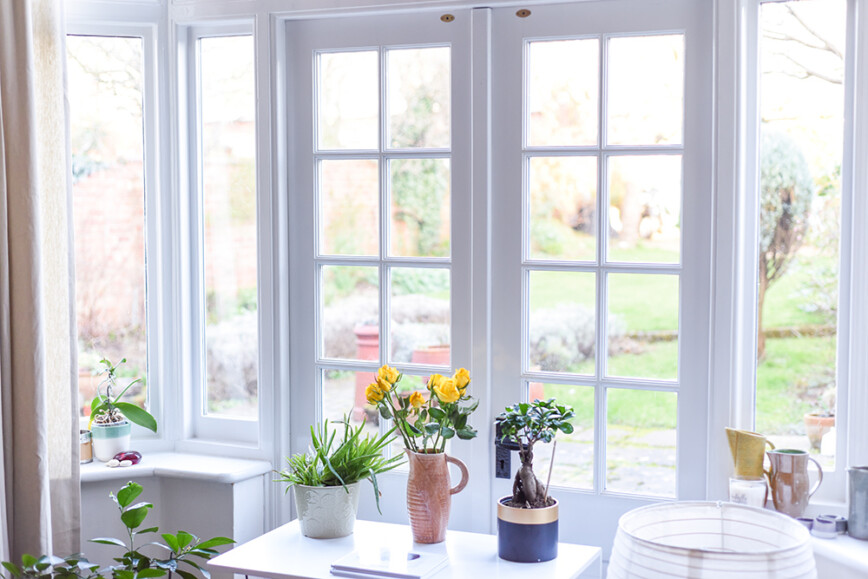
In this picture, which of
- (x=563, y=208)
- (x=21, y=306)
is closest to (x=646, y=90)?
(x=563, y=208)

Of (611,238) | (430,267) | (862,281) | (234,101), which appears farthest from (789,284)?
(234,101)

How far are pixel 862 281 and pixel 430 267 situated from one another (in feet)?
3.81

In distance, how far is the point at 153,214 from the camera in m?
3.06

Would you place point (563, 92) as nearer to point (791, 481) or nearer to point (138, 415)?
point (791, 481)

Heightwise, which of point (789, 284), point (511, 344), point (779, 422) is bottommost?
point (779, 422)

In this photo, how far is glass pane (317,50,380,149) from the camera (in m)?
2.91

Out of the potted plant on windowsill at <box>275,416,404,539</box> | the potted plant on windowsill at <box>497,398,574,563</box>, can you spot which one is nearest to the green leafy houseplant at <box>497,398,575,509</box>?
the potted plant on windowsill at <box>497,398,574,563</box>

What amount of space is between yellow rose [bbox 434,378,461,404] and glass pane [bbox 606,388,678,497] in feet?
1.80

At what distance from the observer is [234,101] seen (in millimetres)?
3025

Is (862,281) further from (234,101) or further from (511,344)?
(234,101)

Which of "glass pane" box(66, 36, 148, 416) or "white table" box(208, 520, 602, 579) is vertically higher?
"glass pane" box(66, 36, 148, 416)

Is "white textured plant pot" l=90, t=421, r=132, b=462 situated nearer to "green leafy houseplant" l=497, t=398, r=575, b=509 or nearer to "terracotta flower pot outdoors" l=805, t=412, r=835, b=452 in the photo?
"green leafy houseplant" l=497, t=398, r=575, b=509

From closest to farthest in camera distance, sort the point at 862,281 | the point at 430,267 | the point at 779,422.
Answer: the point at 862,281
the point at 779,422
the point at 430,267

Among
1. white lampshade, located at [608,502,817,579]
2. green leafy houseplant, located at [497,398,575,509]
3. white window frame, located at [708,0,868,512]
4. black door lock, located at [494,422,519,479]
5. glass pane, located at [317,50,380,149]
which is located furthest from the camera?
glass pane, located at [317,50,380,149]
